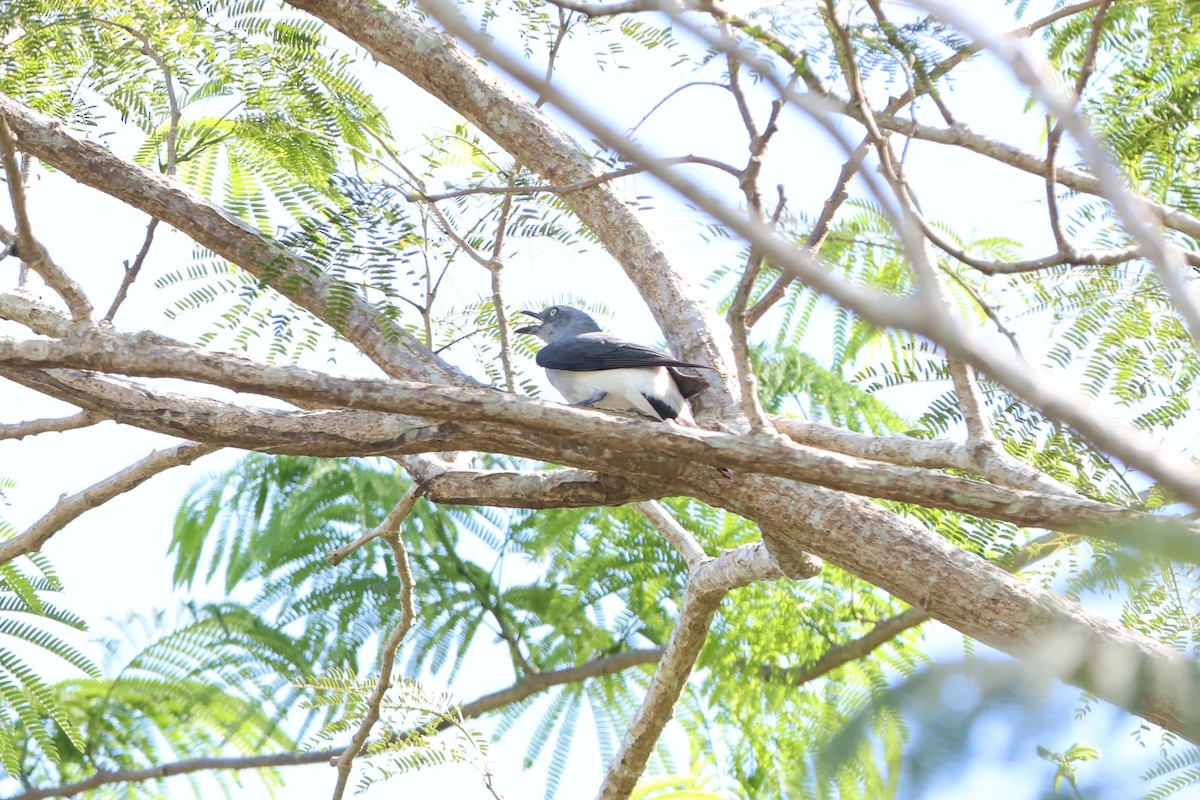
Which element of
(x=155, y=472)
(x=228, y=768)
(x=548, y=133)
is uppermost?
(x=548, y=133)

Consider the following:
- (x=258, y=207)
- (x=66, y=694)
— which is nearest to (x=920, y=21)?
(x=258, y=207)

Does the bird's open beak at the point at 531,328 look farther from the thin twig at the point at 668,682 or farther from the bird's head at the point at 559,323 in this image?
the thin twig at the point at 668,682

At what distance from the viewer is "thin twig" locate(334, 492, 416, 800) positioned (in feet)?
13.6

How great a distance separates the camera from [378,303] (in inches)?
143

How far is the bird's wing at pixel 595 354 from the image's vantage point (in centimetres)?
443

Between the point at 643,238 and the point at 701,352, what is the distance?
514 mm

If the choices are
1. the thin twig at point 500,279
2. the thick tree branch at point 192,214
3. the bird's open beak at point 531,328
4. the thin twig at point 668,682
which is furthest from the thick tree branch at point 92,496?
the thin twig at point 668,682

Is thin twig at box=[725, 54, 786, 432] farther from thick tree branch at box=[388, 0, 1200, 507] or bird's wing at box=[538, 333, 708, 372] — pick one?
bird's wing at box=[538, 333, 708, 372]

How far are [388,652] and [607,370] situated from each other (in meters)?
1.45

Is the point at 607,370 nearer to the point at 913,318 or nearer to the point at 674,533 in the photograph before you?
the point at 674,533

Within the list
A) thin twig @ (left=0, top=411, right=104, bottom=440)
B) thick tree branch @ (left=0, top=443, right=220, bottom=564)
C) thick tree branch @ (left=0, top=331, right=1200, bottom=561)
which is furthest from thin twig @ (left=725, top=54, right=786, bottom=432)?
thin twig @ (left=0, top=411, right=104, bottom=440)

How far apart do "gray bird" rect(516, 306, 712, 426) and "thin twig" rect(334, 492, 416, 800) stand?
3.19 ft

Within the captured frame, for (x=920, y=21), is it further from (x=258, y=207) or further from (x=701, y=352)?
(x=258, y=207)

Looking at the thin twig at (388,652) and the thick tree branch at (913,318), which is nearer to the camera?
the thick tree branch at (913,318)
